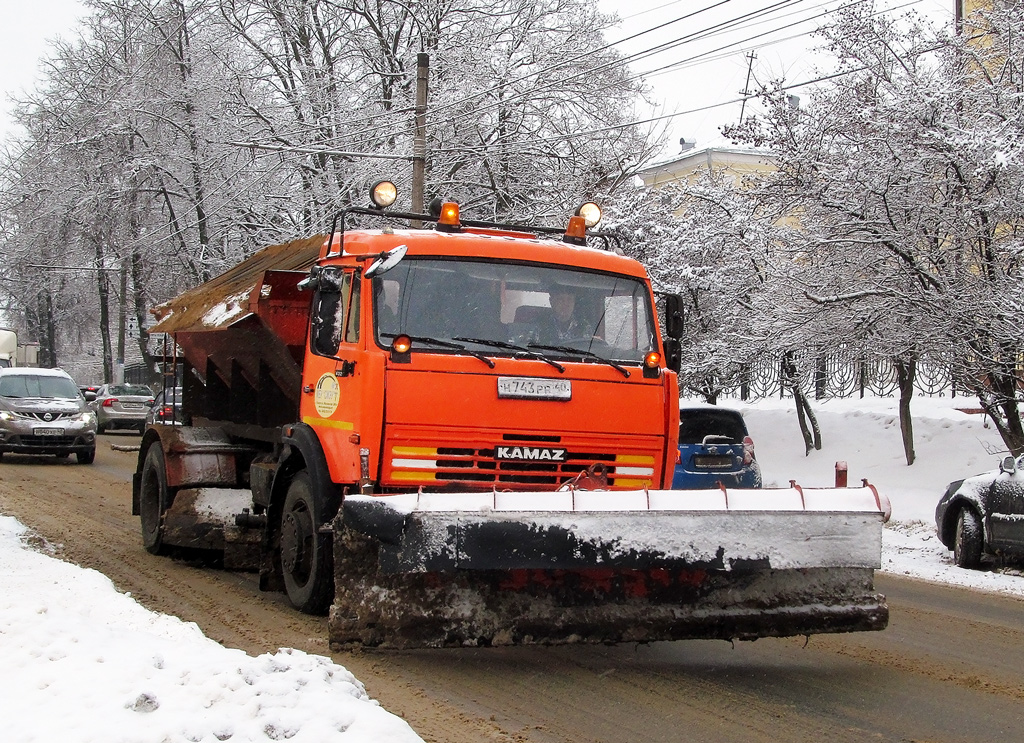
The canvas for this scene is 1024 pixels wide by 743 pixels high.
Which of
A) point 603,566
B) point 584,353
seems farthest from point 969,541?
point 603,566

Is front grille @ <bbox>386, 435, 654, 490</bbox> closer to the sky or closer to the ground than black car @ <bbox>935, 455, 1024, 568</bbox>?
closer to the sky

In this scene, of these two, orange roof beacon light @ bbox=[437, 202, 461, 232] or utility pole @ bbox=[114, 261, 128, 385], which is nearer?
orange roof beacon light @ bbox=[437, 202, 461, 232]

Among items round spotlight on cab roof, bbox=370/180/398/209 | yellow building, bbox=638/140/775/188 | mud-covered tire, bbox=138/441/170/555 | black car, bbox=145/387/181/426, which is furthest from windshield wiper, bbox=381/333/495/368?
yellow building, bbox=638/140/775/188

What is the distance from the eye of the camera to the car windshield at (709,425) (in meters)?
14.6

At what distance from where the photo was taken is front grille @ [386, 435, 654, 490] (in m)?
6.78

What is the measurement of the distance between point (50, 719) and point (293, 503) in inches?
129

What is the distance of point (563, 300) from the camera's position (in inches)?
293

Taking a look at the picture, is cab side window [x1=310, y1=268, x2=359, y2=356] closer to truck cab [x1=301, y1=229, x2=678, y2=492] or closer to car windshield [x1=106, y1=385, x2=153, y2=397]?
truck cab [x1=301, y1=229, x2=678, y2=492]

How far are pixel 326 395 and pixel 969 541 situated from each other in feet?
23.2

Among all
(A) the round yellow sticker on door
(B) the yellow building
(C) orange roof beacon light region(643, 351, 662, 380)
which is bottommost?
(A) the round yellow sticker on door

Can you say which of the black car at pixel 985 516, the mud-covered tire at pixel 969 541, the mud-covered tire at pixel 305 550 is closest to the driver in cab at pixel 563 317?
the mud-covered tire at pixel 305 550

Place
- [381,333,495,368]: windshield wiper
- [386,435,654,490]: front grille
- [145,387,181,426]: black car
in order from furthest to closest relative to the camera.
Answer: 1. [145,387,181,426]: black car
2. [381,333,495,368]: windshield wiper
3. [386,435,654,490]: front grille

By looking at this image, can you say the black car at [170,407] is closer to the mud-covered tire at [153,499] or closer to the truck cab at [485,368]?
the mud-covered tire at [153,499]

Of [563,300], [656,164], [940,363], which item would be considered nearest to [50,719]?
[563,300]
